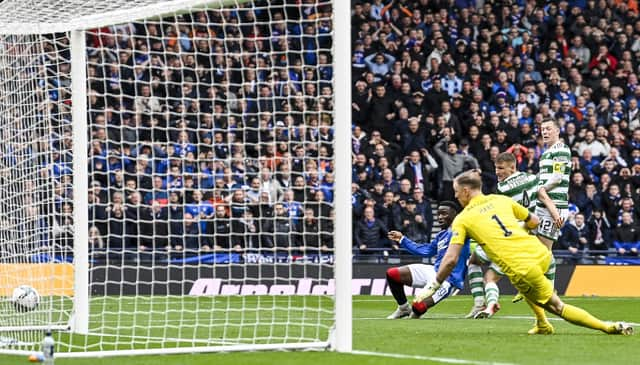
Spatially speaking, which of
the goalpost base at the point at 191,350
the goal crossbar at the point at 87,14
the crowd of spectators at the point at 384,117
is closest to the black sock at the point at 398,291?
the crowd of spectators at the point at 384,117

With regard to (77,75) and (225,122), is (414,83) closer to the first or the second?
(225,122)

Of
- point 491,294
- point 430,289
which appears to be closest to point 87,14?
point 430,289

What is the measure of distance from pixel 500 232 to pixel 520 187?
282 cm

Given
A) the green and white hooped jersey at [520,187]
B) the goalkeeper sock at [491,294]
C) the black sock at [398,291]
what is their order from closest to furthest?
the green and white hooped jersey at [520,187]
the goalkeeper sock at [491,294]
the black sock at [398,291]

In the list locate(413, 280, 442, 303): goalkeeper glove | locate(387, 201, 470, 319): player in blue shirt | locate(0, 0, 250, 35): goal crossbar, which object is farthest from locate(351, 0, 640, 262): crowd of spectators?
locate(413, 280, 442, 303): goalkeeper glove

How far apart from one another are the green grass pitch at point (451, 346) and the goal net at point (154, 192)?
46 cm

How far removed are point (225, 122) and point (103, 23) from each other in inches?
300

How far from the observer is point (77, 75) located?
12.3 metres

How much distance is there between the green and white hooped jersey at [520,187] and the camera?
541 inches

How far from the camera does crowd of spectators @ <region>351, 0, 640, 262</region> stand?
76.8 ft

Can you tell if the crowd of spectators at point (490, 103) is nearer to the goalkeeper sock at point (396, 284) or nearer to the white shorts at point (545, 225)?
the goalkeeper sock at point (396, 284)

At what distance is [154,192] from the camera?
17.0 m

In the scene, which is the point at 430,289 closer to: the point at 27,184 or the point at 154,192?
the point at 27,184

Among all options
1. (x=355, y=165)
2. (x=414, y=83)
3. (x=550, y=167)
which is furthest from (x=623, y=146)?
(x=550, y=167)
